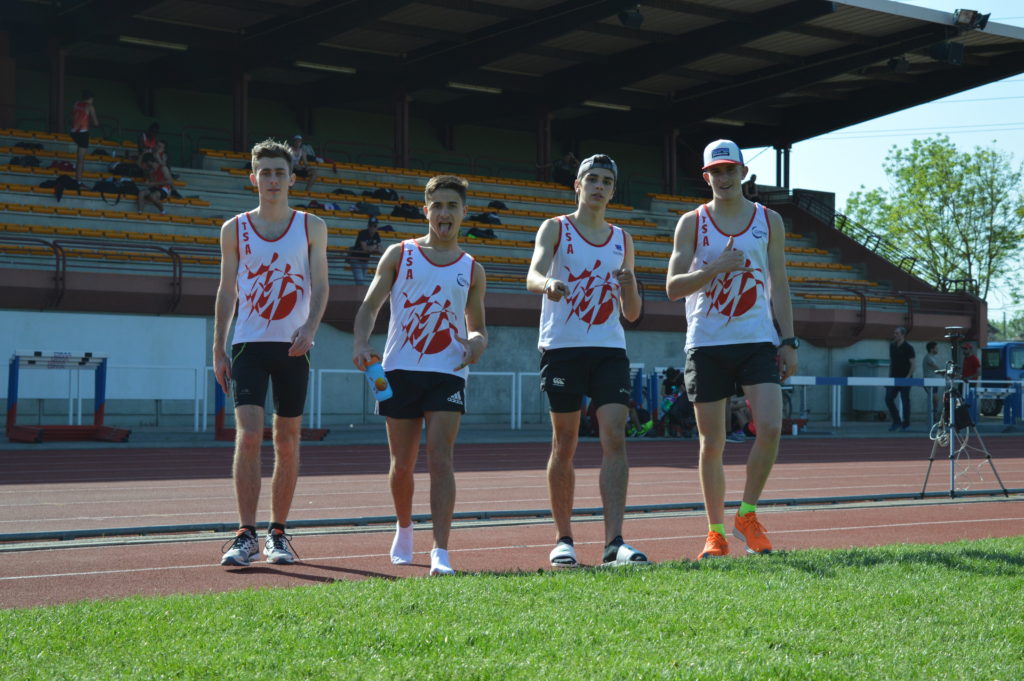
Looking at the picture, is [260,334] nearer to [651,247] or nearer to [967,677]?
[967,677]

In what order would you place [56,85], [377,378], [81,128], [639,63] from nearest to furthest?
[377,378]
[81,128]
[56,85]
[639,63]

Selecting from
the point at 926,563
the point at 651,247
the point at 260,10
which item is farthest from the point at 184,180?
the point at 926,563

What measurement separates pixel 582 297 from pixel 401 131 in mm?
28544

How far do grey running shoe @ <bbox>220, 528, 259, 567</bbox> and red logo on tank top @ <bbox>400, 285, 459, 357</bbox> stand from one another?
1.31 metres

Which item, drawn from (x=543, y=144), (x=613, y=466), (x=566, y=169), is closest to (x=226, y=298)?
(x=613, y=466)

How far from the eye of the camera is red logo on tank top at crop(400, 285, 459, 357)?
650 cm

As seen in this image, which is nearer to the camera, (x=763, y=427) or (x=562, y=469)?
(x=763, y=427)

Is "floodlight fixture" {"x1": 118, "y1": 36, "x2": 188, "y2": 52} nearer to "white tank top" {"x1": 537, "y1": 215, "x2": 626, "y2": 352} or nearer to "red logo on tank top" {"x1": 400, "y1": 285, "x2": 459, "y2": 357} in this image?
"white tank top" {"x1": 537, "y1": 215, "x2": 626, "y2": 352}

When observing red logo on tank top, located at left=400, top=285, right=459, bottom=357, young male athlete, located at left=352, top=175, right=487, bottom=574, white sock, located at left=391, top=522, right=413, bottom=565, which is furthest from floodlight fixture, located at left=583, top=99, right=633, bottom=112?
white sock, located at left=391, top=522, right=413, bottom=565

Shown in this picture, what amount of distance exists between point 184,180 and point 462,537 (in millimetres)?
21937

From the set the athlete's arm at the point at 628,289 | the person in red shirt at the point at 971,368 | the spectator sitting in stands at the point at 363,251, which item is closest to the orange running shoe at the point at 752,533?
the athlete's arm at the point at 628,289

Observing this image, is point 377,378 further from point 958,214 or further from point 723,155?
point 958,214

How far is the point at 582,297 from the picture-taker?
6.83m

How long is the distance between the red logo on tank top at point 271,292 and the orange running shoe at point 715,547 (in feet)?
8.50
